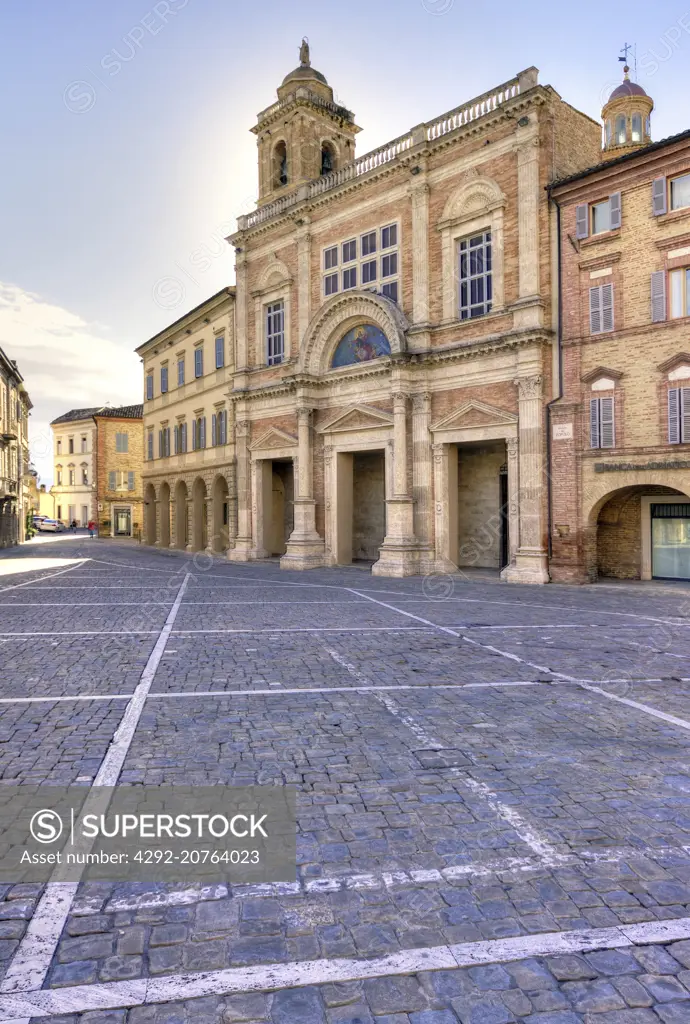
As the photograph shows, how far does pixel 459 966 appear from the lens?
2.99 meters

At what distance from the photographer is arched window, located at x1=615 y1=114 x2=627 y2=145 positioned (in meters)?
30.6

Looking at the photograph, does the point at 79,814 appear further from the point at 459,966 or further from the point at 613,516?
the point at 613,516

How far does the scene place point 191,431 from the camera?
36.2 meters

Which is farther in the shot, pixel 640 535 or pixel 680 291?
pixel 640 535

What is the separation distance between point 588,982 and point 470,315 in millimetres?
20720

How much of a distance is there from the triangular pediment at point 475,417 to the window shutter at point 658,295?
15.1 ft

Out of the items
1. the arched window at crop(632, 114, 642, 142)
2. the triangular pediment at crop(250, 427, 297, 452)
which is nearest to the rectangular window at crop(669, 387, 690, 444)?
the triangular pediment at crop(250, 427, 297, 452)

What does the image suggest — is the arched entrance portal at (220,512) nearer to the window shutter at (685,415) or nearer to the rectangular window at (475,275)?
Result: the rectangular window at (475,275)

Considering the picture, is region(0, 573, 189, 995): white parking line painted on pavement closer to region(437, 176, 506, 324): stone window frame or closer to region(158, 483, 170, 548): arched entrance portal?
region(437, 176, 506, 324): stone window frame

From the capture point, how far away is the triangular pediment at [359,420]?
2367 cm

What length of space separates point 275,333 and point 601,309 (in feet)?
48.2

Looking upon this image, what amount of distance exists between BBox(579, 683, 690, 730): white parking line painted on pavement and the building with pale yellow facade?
24818mm

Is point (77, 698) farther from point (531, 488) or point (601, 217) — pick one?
point (601, 217)

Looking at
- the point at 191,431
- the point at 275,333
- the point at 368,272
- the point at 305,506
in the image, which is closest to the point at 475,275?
the point at 368,272
